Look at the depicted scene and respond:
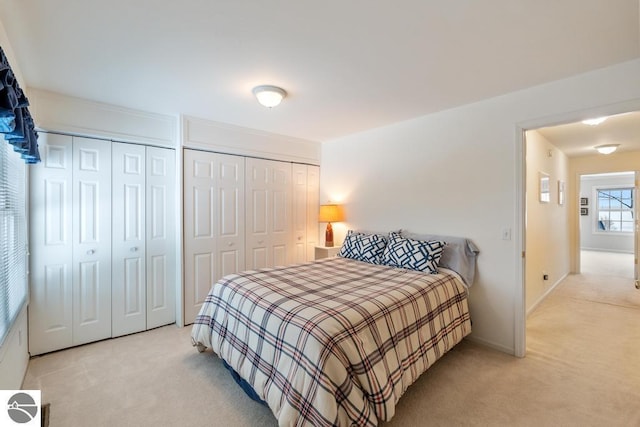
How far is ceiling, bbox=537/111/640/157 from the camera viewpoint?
320 cm

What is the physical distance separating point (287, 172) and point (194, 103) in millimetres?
1572

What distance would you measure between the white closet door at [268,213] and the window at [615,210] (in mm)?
9199

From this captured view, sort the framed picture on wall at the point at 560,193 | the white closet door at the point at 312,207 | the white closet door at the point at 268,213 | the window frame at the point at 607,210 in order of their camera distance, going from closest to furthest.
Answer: the white closet door at the point at 268,213
the white closet door at the point at 312,207
the framed picture on wall at the point at 560,193
the window frame at the point at 607,210

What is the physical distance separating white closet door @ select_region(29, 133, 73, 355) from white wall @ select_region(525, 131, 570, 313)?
15.1 ft

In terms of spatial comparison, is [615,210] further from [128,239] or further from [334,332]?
[128,239]

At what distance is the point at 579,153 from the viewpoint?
198 inches

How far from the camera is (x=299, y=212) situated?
4.27m

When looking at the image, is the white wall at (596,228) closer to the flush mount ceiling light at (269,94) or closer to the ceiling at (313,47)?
the ceiling at (313,47)

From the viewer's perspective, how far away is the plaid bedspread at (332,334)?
58.2 inches

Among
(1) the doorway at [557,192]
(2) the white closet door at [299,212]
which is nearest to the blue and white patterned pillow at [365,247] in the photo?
(2) the white closet door at [299,212]

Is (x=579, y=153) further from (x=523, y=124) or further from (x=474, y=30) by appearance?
(x=474, y=30)

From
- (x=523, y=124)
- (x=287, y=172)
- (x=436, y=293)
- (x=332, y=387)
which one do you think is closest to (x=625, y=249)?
(x=523, y=124)

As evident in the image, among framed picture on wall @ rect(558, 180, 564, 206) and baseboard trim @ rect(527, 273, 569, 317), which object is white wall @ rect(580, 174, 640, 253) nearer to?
framed picture on wall @ rect(558, 180, 564, 206)

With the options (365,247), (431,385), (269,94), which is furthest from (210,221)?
(431,385)
